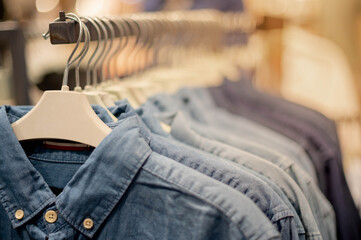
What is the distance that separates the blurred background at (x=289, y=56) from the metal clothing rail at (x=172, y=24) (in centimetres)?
9

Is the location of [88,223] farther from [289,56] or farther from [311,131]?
[289,56]

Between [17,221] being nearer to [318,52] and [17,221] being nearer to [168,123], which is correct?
[168,123]

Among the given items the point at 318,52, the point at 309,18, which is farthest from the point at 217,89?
the point at 309,18

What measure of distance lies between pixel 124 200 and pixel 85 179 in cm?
6

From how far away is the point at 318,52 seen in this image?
5.60 feet

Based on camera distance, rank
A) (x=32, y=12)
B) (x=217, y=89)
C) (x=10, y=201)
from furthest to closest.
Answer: (x=32, y=12) < (x=217, y=89) < (x=10, y=201)

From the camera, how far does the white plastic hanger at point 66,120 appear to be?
0.54 metres

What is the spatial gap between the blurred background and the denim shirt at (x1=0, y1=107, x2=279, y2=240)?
779mm

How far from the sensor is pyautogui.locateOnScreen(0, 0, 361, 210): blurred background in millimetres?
1264

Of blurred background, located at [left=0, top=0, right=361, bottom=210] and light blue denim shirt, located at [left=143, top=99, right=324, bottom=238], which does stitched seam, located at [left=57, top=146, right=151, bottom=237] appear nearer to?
light blue denim shirt, located at [left=143, top=99, right=324, bottom=238]

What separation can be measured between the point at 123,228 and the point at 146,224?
0.11ft

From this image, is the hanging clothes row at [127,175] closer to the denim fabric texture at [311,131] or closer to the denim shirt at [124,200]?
the denim shirt at [124,200]

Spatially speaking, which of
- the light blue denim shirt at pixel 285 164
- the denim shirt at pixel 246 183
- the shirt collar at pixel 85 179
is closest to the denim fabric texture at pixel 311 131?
the light blue denim shirt at pixel 285 164

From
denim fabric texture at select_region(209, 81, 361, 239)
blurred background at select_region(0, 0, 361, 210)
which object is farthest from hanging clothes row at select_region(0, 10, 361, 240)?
blurred background at select_region(0, 0, 361, 210)
